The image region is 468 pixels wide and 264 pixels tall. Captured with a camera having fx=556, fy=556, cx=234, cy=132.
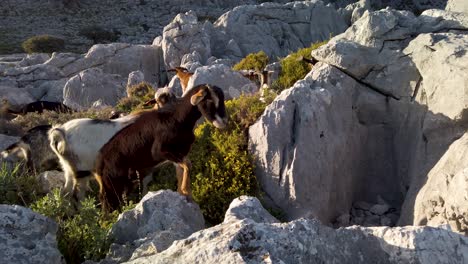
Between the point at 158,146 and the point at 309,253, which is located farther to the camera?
the point at 158,146

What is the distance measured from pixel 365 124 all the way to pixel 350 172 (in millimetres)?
1197

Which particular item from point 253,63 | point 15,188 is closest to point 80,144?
point 15,188

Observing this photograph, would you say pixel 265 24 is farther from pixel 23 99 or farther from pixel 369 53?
pixel 369 53

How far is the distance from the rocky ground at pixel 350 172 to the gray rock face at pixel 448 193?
22 millimetres

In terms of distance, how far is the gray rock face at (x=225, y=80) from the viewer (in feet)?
44.9

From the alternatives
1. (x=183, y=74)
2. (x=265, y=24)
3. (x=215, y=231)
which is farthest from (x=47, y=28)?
(x=215, y=231)

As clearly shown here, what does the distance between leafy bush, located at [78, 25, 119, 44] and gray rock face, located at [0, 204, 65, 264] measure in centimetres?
5085

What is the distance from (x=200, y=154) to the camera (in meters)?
10.3

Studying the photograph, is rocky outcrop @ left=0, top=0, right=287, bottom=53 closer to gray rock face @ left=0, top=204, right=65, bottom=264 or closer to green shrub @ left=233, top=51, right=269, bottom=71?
green shrub @ left=233, top=51, right=269, bottom=71

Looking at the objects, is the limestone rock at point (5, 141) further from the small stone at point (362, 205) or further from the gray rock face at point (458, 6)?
the gray rock face at point (458, 6)

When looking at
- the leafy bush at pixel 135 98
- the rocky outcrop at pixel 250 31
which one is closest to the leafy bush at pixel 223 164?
the leafy bush at pixel 135 98

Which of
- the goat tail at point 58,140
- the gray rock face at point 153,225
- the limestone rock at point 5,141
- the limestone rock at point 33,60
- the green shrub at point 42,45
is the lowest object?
the green shrub at point 42,45

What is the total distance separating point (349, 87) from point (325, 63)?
0.74 m

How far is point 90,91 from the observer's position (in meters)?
23.0
